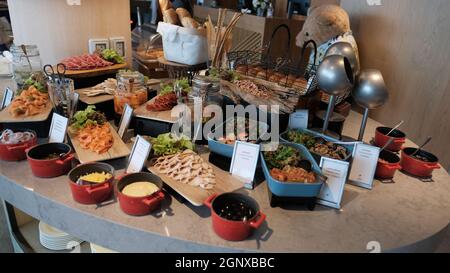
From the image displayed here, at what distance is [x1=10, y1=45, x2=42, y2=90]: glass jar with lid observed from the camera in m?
1.87

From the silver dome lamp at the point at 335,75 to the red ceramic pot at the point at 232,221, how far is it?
2.09ft

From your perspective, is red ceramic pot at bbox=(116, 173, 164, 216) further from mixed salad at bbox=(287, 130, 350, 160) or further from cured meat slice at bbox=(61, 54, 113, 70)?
cured meat slice at bbox=(61, 54, 113, 70)

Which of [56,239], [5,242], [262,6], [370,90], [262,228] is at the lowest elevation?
[5,242]

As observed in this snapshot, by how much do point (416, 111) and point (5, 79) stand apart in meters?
2.99

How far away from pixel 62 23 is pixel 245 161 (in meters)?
1.69

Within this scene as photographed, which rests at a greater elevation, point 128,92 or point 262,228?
point 128,92

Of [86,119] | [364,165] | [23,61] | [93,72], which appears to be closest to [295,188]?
[364,165]

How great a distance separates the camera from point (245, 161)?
121 cm

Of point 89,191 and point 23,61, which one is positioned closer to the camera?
point 89,191

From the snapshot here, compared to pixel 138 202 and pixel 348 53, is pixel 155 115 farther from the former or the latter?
pixel 348 53

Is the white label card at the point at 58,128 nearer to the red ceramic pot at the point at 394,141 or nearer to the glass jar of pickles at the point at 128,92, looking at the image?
the glass jar of pickles at the point at 128,92

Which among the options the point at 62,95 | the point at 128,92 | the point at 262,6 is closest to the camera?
the point at 62,95

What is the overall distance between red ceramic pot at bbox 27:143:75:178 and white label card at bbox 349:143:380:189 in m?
1.12
